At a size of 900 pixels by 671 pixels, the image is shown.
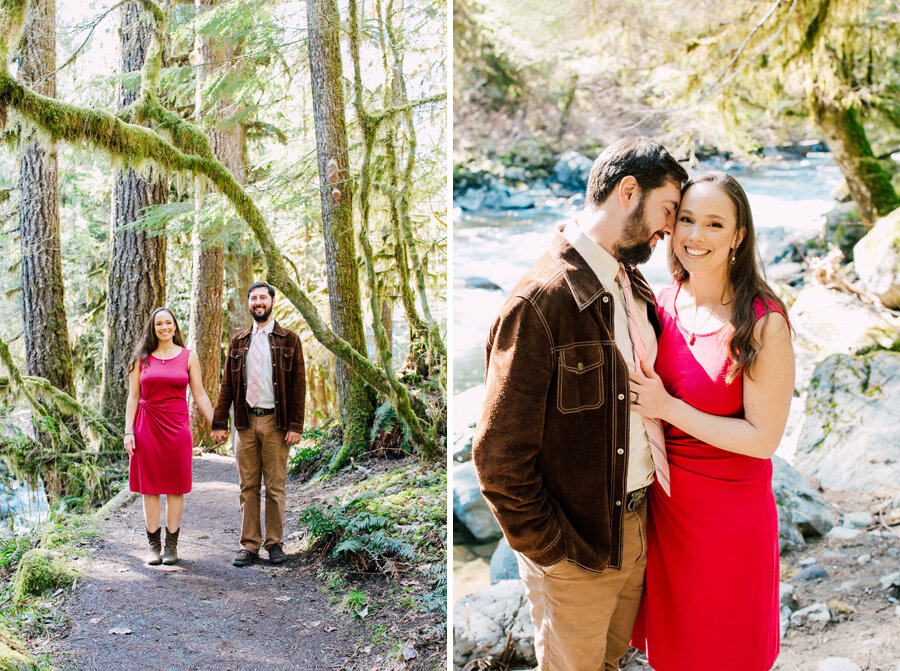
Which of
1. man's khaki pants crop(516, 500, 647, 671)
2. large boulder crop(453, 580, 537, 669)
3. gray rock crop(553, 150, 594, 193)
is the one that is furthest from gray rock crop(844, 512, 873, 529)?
gray rock crop(553, 150, 594, 193)

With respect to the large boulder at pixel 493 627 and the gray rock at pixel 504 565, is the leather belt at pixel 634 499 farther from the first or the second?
the gray rock at pixel 504 565

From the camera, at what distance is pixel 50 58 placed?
198 centimetres

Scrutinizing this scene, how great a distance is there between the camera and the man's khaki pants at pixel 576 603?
1815 millimetres

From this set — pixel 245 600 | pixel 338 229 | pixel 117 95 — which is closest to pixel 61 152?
pixel 117 95

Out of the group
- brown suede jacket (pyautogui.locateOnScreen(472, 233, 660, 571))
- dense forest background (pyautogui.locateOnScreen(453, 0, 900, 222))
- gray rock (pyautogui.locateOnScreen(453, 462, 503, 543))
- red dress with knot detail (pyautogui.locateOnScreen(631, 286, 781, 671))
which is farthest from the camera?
dense forest background (pyautogui.locateOnScreen(453, 0, 900, 222))

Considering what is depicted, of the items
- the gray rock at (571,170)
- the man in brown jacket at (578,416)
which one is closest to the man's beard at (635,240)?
the man in brown jacket at (578,416)

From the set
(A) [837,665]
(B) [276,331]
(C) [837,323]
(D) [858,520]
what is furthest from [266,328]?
(C) [837,323]

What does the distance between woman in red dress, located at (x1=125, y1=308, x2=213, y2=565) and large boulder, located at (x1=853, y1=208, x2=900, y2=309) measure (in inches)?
236

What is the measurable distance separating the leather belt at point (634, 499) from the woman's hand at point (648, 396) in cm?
24

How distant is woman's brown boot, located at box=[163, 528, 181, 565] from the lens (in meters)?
2.18

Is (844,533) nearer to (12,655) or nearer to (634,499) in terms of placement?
(634,499)

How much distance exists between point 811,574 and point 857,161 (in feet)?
19.3

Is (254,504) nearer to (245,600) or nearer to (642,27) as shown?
(245,600)

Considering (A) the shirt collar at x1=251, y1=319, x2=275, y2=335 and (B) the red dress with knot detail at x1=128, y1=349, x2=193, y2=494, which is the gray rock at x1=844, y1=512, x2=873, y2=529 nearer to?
(A) the shirt collar at x1=251, y1=319, x2=275, y2=335
